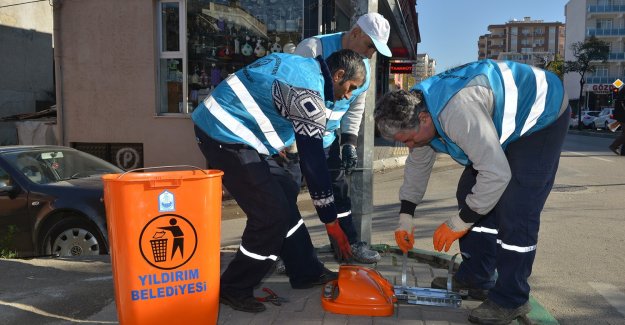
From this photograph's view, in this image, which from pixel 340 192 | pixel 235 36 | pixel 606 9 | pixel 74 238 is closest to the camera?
pixel 340 192

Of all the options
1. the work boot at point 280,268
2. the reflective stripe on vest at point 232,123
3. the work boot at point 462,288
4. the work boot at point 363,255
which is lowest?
the work boot at point 280,268

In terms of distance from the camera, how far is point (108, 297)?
4.00 metres

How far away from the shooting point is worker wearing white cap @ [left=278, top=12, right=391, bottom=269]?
13.4ft

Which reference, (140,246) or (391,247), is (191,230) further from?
(391,247)

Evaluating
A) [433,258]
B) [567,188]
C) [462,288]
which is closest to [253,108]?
[462,288]

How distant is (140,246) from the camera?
288 centimetres

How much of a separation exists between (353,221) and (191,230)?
204 cm

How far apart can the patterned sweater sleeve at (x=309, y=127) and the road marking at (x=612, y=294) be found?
7.43 ft

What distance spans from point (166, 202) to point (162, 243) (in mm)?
217

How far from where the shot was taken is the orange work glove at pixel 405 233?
360cm

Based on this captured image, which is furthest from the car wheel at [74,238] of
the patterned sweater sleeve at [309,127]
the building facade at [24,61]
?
the building facade at [24,61]

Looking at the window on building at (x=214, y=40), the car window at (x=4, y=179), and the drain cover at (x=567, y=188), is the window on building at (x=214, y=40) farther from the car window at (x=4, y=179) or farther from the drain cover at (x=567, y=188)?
the drain cover at (x=567, y=188)

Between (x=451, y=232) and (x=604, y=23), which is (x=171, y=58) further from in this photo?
(x=604, y=23)

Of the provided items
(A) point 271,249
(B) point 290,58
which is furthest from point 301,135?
(A) point 271,249
